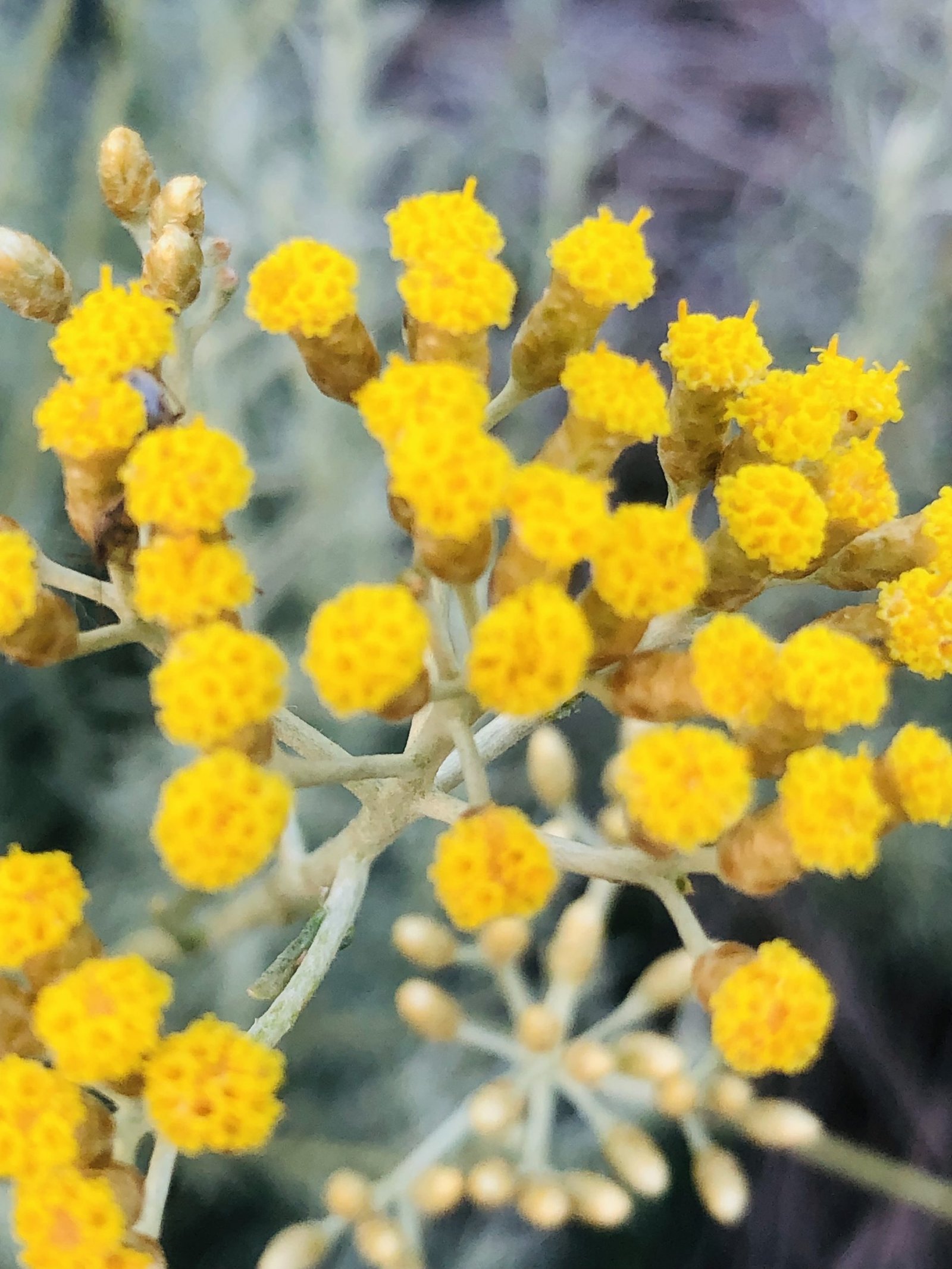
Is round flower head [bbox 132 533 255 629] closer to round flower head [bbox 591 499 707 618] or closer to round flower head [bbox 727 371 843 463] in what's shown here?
round flower head [bbox 591 499 707 618]

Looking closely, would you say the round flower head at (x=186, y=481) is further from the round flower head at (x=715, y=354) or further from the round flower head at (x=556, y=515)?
the round flower head at (x=715, y=354)

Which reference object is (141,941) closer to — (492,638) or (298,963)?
(298,963)

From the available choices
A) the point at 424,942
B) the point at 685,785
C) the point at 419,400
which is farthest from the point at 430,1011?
the point at 419,400

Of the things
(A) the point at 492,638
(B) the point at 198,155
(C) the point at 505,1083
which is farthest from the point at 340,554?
(A) the point at 492,638

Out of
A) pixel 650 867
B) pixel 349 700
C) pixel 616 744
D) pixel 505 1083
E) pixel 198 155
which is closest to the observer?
pixel 349 700

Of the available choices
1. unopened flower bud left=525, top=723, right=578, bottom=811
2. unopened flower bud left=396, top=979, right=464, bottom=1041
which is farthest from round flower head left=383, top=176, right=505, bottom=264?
unopened flower bud left=396, top=979, right=464, bottom=1041

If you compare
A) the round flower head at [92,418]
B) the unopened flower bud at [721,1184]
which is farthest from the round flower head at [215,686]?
the unopened flower bud at [721,1184]
